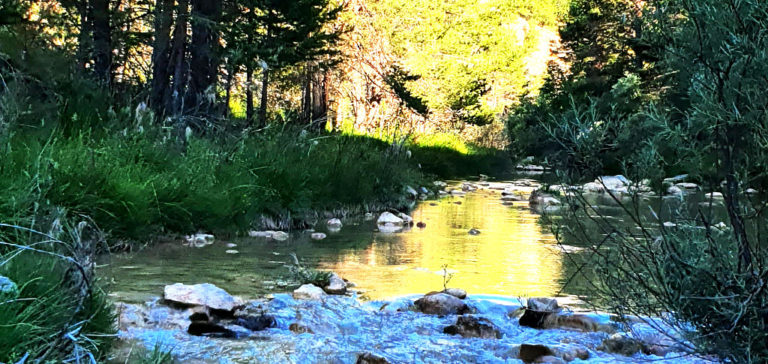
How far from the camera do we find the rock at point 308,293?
4695 mm

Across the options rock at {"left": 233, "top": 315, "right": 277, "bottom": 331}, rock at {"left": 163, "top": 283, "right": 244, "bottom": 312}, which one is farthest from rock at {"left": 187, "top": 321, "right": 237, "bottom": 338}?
rock at {"left": 163, "top": 283, "right": 244, "bottom": 312}

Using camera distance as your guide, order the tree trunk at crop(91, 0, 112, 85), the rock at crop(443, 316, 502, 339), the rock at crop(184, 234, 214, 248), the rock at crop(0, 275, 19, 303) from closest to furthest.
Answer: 1. the rock at crop(0, 275, 19, 303)
2. the rock at crop(443, 316, 502, 339)
3. the rock at crop(184, 234, 214, 248)
4. the tree trunk at crop(91, 0, 112, 85)

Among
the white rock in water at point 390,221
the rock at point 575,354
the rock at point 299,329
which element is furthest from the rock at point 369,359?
the white rock in water at point 390,221

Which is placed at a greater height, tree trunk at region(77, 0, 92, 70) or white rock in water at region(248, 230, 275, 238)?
tree trunk at region(77, 0, 92, 70)

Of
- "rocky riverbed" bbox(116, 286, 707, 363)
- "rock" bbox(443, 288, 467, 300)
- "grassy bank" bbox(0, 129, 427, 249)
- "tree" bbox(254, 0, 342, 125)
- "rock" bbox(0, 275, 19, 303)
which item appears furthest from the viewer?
"tree" bbox(254, 0, 342, 125)

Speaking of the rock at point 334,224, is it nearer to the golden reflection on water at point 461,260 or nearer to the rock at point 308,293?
the golden reflection on water at point 461,260

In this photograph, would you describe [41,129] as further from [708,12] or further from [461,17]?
[461,17]

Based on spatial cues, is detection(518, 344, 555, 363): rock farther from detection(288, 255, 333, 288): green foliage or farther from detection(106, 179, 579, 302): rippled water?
detection(288, 255, 333, 288): green foliage

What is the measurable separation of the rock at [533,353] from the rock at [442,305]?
2.81ft

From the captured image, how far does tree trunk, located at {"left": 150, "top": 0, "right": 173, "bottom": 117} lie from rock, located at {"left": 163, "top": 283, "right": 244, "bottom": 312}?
682 centimetres

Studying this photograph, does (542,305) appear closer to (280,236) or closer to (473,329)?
(473,329)

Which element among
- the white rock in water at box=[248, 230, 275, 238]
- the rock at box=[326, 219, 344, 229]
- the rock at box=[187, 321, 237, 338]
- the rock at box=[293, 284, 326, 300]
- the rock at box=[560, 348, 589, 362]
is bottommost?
the rock at box=[560, 348, 589, 362]

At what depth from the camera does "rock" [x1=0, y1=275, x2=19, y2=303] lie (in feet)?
8.09

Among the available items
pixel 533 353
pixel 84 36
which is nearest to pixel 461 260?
pixel 533 353
